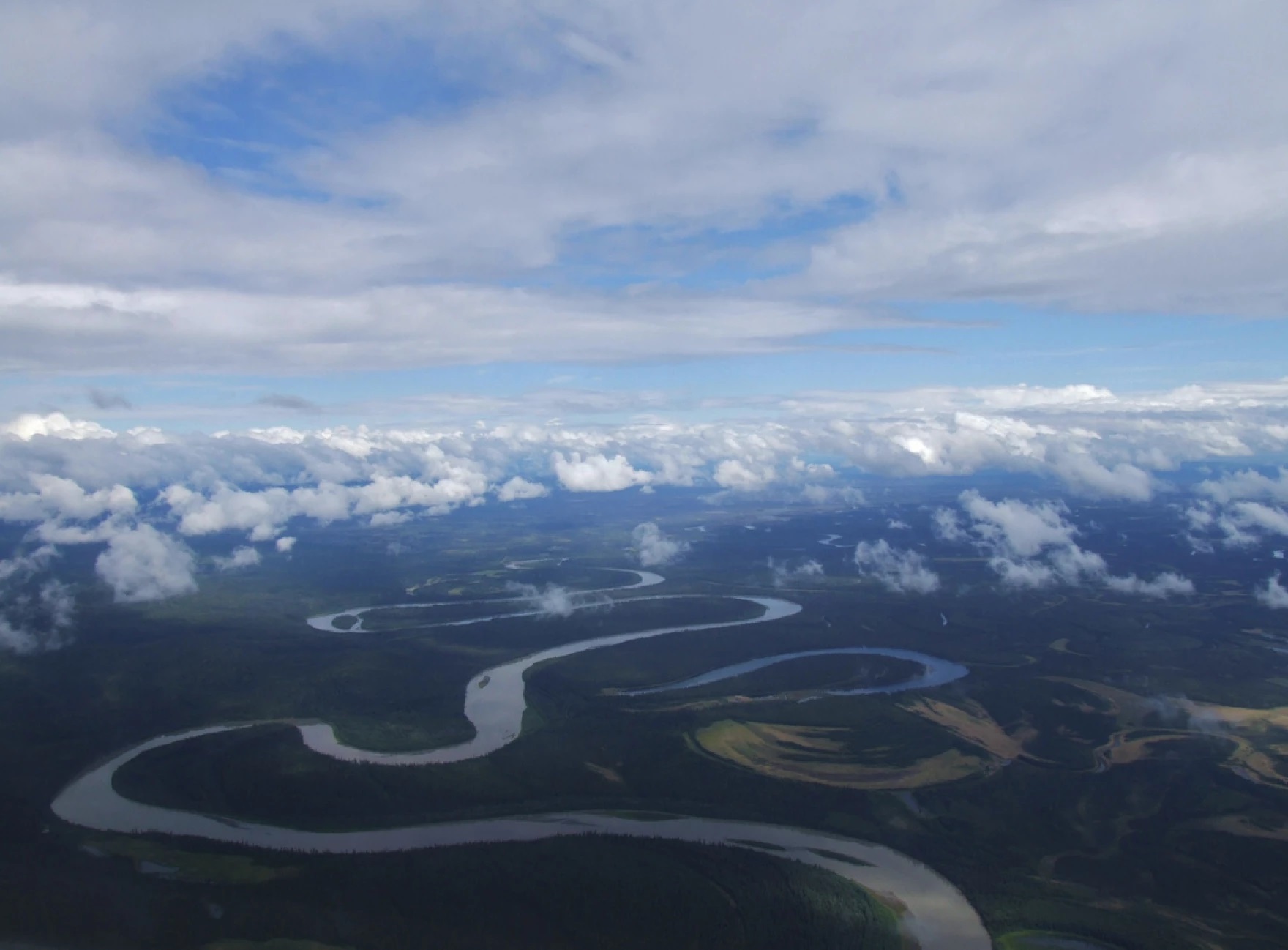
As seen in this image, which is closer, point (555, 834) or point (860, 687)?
point (555, 834)

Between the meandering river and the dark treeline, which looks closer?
the dark treeline

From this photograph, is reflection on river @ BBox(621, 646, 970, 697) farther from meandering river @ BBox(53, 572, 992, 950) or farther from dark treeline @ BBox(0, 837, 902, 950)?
dark treeline @ BBox(0, 837, 902, 950)

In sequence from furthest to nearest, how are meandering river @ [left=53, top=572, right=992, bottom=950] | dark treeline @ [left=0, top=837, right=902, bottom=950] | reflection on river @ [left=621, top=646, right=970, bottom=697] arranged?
reflection on river @ [left=621, top=646, right=970, bottom=697] < meandering river @ [left=53, top=572, right=992, bottom=950] < dark treeline @ [left=0, top=837, right=902, bottom=950]

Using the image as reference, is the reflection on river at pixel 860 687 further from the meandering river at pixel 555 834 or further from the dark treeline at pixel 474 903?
the dark treeline at pixel 474 903

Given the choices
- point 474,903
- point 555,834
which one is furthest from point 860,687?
point 474,903

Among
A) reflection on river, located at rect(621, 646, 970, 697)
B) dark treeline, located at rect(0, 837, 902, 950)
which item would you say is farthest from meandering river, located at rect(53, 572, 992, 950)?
reflection on river, located at rect(621, 646, 970, 697)

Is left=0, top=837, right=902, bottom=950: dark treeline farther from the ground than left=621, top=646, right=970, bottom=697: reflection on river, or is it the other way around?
left=0, top=837, right=902, bottom=950: dark treeline

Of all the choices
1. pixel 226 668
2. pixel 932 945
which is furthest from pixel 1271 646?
pixel 226 668

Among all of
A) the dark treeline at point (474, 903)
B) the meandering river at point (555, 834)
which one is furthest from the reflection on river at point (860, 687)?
the dark treeline at point (474, 903)

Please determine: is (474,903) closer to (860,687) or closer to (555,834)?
(555,834)

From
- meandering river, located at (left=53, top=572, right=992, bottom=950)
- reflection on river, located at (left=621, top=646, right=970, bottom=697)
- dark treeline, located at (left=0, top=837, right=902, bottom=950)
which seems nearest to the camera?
dark treeline, located at (left=0, top=837, right=902, bottom=950)

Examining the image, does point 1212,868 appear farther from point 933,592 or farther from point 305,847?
point 933,592
